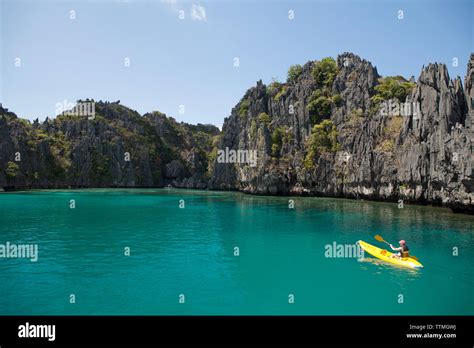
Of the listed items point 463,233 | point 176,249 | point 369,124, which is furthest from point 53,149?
point 463,233

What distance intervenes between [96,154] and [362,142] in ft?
423

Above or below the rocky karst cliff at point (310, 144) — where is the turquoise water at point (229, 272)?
below

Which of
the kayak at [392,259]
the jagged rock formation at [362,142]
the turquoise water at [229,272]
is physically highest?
the jagged rock formation at [362,142]

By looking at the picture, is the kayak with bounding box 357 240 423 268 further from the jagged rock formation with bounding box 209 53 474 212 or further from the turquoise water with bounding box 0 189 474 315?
the jagged rock formation with bounding box 209 53 474 212

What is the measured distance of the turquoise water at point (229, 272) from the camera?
51.0ft

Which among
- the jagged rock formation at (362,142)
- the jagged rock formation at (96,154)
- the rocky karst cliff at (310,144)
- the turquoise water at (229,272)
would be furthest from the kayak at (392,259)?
the jagged rock formation at (96,154)

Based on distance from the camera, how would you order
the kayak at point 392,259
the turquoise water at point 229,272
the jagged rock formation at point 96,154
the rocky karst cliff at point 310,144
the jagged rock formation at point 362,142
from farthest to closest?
1. the jagged rock formation at point 96,154
2. the rocky karst cliff at point 310,144
3. the jagged rock formation at point 362,142
4. the kayak at point 392,259
5. the turquoise water at point 229,272

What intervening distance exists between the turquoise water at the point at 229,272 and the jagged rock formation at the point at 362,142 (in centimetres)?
1931

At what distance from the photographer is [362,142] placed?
256 feet

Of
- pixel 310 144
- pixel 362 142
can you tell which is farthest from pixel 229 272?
pixel 310 144

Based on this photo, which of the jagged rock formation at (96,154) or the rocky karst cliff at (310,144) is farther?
the jagged rock formation at (96,154)

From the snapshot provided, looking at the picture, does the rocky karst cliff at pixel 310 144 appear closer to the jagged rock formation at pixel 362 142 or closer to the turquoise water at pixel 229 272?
the jagged rock formation at pixel 362 142
